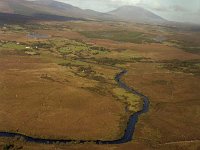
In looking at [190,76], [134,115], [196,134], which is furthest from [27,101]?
[190,76]

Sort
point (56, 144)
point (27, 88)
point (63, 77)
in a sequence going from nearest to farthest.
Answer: point (56, 144)
point (27, 88)
point (63, 77)

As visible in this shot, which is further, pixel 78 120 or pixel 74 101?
pixel 74 101

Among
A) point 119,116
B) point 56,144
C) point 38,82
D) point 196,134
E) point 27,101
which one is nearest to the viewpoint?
point 56,144

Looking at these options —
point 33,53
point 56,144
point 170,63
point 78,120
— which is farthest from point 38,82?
point 170,63

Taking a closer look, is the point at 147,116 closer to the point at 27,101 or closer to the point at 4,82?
the point at 27,101

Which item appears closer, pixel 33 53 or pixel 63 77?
pixel 63 77

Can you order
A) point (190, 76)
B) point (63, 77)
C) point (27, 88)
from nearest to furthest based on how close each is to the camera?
point (27, 88) < point (63, 77) < point (190, 76)

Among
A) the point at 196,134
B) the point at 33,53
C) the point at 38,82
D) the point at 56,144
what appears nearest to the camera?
the point at 56,144

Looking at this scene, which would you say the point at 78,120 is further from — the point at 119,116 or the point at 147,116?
the point at 147,116
